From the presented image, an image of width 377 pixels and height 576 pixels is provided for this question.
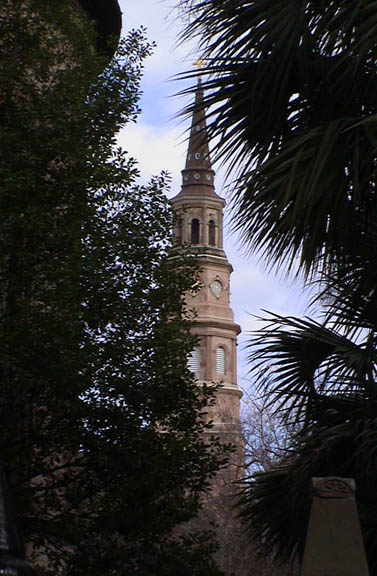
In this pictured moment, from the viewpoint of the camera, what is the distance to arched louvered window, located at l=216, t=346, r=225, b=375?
93806mm

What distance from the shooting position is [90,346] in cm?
967

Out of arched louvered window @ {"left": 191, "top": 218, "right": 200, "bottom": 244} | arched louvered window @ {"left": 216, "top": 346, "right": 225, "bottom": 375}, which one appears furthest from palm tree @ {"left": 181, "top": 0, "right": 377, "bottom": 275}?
arched louvered window @ {"left": 191, "top": 218, "right": 200, "bottom": 244}

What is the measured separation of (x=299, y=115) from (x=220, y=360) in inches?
3392

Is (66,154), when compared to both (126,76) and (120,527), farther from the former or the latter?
(120,527)

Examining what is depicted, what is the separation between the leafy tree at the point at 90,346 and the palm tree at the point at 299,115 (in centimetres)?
223

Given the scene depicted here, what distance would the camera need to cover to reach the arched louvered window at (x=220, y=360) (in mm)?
93806

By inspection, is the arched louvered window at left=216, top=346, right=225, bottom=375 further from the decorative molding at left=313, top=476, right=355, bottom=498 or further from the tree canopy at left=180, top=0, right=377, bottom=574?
the decorative molding at left=313, top=476, right=355, bottom=498

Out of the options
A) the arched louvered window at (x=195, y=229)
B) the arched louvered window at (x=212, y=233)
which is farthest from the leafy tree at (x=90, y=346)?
the arched louvered window at (x=212, y=233)

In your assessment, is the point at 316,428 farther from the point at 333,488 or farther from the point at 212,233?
the point at 212,233

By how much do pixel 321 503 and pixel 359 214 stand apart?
7.63ft

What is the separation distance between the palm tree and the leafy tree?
2231 mm

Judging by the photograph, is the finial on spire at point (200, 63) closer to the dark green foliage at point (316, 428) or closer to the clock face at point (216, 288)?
the dark green foliage at point (316, 428)

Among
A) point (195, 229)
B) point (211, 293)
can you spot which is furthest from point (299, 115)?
point (195, 229)

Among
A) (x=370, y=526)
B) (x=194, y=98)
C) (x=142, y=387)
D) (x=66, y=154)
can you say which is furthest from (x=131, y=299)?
(x=370, y=526)
